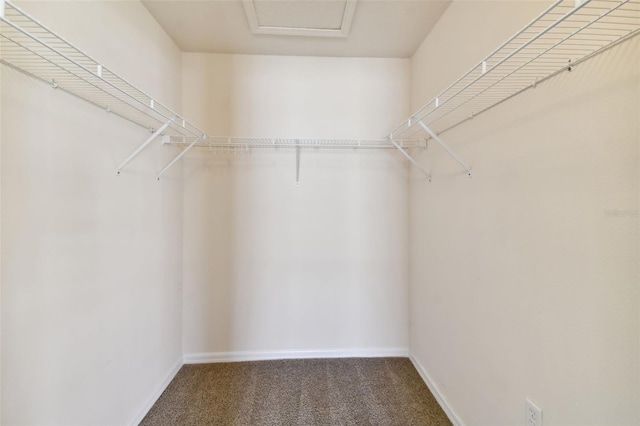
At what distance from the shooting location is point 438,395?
1.62m

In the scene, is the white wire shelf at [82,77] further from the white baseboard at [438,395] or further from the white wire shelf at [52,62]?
the white baseboard at [438,395]

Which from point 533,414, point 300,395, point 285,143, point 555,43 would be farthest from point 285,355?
point 555,43

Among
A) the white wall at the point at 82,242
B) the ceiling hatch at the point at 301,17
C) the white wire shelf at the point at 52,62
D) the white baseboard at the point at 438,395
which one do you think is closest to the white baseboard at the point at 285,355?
the white baseboard at the point at 438,395

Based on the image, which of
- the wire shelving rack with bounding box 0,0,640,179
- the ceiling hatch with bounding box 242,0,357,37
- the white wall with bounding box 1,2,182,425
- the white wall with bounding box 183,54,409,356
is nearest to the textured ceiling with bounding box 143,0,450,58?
the ceiling hatch with bounding box 242,0,357,37

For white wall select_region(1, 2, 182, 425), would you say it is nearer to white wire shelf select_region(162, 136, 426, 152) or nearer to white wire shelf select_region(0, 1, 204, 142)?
white wire shelf select_region(0, 1, 204, 142)

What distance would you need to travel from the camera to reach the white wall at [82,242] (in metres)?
0.86

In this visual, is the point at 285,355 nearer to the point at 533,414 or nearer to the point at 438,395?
the point at 438,395

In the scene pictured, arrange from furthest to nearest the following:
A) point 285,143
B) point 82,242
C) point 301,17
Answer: point 285,143
point 301,17
point 82,242

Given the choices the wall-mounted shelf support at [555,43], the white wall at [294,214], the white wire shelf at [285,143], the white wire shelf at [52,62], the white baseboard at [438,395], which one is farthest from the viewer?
the white wall at [294,214]

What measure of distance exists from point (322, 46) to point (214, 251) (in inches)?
71.9

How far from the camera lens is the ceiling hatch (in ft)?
4.91

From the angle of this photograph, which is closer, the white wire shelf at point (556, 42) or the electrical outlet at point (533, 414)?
the white wire shelf at point (556, 42)

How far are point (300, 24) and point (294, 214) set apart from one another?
1339 millimetres

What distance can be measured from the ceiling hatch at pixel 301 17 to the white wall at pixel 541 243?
2.11 ft
